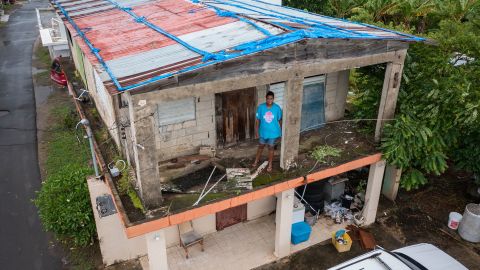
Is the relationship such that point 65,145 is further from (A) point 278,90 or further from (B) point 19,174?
(A) point 278,90

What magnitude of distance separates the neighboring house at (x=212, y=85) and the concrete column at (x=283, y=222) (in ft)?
0.12

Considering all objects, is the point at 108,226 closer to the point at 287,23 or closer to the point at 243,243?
the point at 243,243

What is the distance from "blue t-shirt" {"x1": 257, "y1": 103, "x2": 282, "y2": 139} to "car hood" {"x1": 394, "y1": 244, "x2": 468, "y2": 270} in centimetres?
439

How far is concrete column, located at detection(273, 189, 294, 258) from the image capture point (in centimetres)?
1037

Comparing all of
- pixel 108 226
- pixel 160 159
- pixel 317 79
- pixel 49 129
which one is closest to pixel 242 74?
pixel 160 159

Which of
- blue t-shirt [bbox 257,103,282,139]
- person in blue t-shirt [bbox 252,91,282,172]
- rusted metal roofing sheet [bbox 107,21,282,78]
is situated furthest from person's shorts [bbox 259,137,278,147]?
rusted metal roofing sheet [bbox 107,21,282,78]

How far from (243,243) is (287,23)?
686cm

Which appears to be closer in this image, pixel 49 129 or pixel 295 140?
pixel 295 140

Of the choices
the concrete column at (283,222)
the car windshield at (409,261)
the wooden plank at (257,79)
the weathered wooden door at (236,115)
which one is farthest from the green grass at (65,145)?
the car windshield at (409,261)

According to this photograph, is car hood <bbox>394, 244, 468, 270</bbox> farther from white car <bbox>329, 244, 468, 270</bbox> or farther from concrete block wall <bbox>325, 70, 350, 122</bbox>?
concrete block wall <bbox>325, 70, 350, 122</bbox>

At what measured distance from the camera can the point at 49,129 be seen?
20922 millimetres

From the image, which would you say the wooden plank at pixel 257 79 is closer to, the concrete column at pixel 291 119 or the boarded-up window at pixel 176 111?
the concrete column at pixel 291 119

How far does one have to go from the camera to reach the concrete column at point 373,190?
11.7 meters

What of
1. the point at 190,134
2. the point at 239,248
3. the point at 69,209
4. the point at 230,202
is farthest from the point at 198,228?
the point at 69,209
